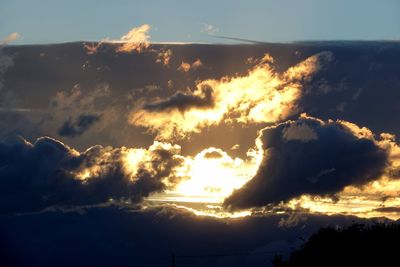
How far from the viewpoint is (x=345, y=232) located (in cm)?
16350

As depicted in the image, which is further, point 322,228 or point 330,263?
point 322,228

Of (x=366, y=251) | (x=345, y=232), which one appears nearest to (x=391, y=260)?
(x=366, y=251)

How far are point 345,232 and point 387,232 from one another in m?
7.31

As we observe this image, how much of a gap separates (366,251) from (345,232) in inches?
469

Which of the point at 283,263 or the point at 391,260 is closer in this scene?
the point at 391,260

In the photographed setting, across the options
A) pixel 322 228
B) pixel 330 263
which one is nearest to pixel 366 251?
pixel 330 263

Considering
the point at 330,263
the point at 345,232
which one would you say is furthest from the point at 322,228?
the point at 330,263

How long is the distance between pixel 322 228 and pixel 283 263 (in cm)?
785

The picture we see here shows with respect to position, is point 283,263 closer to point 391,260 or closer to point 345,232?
point 345,232

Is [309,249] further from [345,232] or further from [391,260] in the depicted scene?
[391,260]

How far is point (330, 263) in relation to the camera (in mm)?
152125

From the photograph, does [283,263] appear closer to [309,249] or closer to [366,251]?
[309,249]

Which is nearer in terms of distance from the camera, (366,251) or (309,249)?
(366,251)

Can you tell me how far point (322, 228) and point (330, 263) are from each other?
15.5 meters
